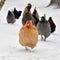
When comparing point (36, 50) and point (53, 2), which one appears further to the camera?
point (53, 2)

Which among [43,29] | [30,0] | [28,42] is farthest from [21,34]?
[30,0]

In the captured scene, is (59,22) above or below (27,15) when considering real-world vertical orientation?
below

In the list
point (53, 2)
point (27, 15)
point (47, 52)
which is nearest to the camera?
point (47, 52)

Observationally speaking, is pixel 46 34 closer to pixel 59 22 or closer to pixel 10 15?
pixel 10 15

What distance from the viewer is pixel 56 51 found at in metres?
8.48

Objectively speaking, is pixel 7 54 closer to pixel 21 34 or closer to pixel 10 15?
pixel 21 34

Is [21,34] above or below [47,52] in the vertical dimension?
above

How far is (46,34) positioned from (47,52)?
217cm

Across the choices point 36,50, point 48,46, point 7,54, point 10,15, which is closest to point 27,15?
point 10,15

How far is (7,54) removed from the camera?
24.3 ft

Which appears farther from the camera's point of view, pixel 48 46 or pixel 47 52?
pixel 48 46

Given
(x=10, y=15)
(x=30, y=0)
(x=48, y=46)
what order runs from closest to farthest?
1. (x=48, y=46)
2. (x=10, y=15)
3. (x=30, y=0)

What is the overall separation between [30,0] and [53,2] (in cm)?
805

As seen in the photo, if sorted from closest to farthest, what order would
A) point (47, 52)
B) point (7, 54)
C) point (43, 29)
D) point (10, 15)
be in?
point (7, 54) → point (47, 52) → point (43, 29) → point (10, 15)
